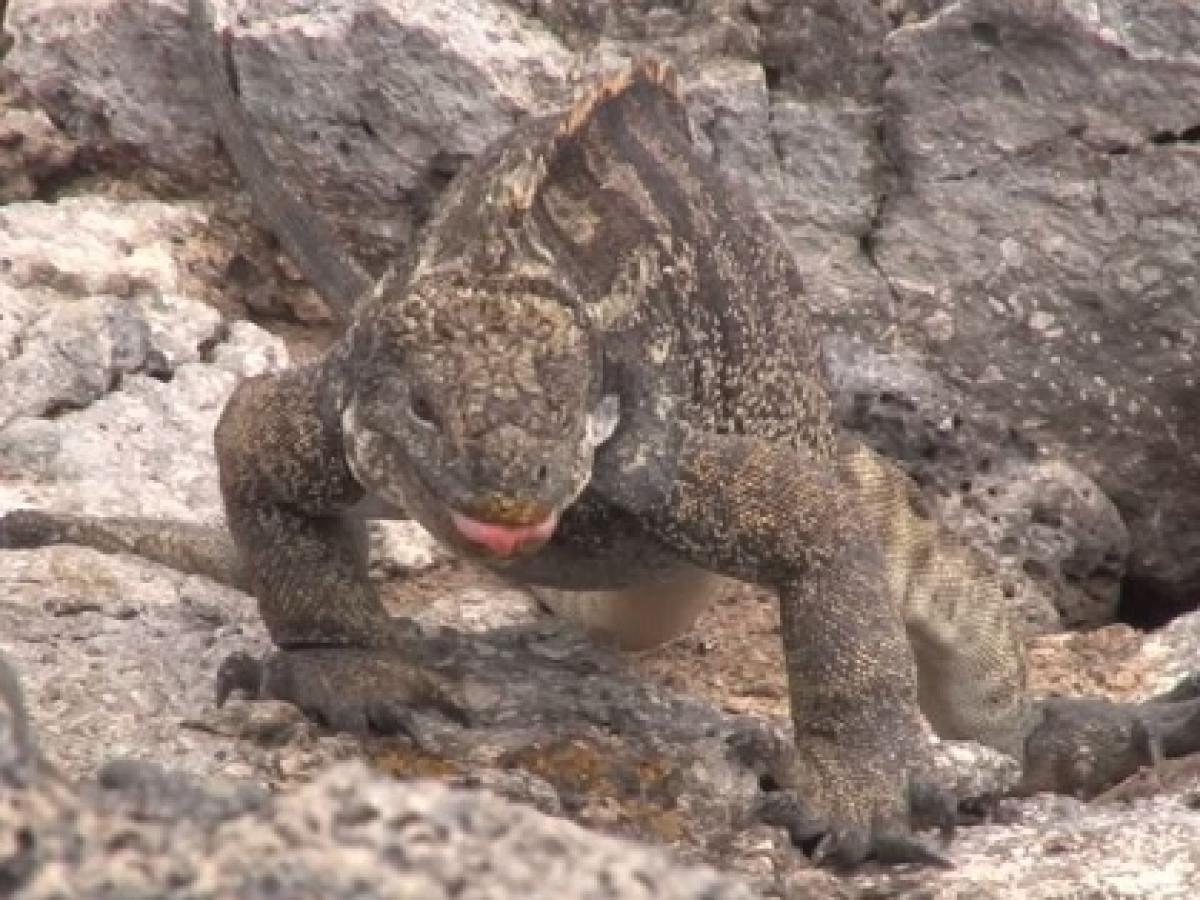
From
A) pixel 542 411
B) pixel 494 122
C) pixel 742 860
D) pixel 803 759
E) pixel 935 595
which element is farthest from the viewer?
pixel 494 122

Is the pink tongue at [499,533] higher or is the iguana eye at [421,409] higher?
the iguana eye at [421,409]

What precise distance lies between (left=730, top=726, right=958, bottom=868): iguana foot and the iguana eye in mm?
1014

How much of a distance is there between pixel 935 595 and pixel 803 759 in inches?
61.1

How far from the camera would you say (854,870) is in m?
4.96

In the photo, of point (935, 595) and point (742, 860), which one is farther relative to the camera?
point (935, 595)

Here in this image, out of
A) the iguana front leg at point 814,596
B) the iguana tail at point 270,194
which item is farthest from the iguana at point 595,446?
the iguana tail at point 270,194

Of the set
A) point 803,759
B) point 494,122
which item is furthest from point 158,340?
point 803,759

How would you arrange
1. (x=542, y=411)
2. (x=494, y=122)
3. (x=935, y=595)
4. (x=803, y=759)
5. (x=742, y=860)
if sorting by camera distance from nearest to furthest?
(x=542, y=411) → (x=742, y=860) → (x=803, y=759) → (x=935, y=595) → (x=494, y=122)

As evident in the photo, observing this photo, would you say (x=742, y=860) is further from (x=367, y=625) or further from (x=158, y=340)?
(x=158, y=340)

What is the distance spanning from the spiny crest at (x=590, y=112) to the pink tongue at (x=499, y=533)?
698 millimetres

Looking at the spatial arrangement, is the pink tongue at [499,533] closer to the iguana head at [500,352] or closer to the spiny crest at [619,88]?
the iguana head at [500,352]

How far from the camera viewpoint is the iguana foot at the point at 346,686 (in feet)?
17.1

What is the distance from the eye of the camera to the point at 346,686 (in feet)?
17.2

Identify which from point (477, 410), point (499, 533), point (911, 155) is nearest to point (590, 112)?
point (477, 410)
